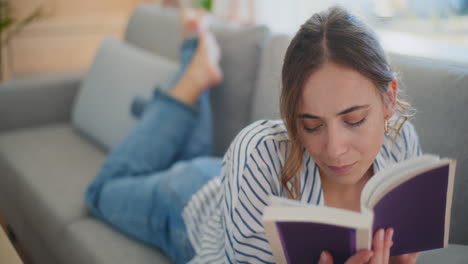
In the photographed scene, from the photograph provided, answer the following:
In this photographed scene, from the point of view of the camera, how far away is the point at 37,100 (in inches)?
84.5

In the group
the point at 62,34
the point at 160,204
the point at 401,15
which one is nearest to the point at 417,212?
the point at 160,204

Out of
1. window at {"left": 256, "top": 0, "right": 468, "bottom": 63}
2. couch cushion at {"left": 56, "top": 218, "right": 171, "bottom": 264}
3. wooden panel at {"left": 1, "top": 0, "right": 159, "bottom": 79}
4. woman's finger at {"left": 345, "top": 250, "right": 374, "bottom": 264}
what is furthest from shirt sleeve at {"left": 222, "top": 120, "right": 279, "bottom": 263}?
wooden panel at {"left": 1, "top": 0, "right": 159, "bottom": 79}

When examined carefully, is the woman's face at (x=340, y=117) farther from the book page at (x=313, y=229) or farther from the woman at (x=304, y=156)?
the book page at (x=313, y=229)

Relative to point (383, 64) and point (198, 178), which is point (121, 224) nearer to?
point (198, 178)

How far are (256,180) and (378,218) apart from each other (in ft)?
0.89

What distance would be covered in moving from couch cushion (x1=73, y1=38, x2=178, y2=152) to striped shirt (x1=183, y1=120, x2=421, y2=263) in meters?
0.82

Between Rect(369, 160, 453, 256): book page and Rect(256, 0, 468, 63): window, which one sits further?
Rect(256, 0, 468, 63): window

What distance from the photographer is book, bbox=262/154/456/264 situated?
0.60 m

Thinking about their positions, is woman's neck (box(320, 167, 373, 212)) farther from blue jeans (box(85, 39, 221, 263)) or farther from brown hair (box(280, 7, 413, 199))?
blue jeans (box(85, 39, 221, 263))

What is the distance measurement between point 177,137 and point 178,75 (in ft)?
0.76

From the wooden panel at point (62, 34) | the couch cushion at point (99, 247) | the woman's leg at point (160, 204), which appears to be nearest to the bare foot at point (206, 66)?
the woman's leg at point (160, 204)

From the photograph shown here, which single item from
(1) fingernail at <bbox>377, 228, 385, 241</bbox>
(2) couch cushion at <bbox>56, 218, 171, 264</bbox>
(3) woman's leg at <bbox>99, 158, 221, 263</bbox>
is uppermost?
(1) fingernail at <bbox>377, 228, 385, 241</bbox>

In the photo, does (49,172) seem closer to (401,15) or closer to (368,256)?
(368,256)

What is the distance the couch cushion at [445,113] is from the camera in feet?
3.28
